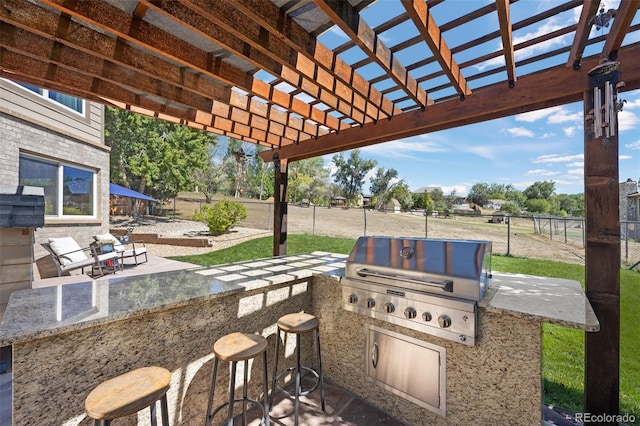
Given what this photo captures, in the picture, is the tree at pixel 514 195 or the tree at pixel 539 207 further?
the tree at pixel 514 195

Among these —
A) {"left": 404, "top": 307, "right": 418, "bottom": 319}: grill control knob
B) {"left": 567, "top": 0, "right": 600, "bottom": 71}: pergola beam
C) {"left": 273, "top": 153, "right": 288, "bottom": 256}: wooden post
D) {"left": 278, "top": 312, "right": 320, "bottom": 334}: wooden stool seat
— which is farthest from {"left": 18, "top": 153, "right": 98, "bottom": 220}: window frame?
{"left": 567, "top": 0, "right": 600, "bottom": 71}: pergola beam

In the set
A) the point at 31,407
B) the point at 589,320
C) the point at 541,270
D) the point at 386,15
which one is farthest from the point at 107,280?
the point at 541,270

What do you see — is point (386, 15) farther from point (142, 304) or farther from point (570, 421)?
point (570, 421)

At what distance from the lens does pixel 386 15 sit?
1.75m

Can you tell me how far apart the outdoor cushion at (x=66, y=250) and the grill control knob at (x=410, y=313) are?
20.2ft

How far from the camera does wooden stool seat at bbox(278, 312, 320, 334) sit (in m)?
2.11

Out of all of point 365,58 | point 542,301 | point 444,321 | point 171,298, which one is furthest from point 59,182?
point 542,301

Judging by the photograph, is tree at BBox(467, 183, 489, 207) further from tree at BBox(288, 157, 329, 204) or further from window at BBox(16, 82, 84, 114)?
window at BBox(16, 82, 84, 114)

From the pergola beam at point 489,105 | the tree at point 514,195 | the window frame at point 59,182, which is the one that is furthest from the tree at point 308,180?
the tree at point 514,195

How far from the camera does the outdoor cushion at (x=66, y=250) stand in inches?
198

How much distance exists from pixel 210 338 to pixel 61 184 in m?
6.21

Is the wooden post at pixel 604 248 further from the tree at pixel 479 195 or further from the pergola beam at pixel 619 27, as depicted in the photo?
the tree at pixel 479 195

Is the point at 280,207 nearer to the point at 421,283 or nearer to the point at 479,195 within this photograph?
the point at 421,283

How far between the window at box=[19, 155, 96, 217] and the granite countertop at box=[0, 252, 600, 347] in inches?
181
